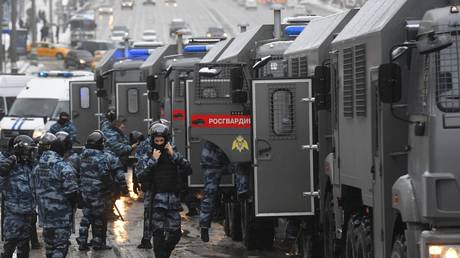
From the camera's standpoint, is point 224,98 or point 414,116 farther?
point 224,98

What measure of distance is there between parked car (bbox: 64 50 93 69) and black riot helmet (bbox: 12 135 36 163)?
63873 mm

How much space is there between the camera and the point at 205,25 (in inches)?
3976

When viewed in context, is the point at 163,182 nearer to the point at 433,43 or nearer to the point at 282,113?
the point at 282,113

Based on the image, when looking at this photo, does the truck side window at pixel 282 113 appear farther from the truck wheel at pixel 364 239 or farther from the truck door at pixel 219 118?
the truck wheel at pixel 364 239

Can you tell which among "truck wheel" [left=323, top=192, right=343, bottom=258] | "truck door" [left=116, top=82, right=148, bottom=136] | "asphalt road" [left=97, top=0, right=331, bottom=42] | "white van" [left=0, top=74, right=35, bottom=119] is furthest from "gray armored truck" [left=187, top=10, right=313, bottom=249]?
"asphalt road" [left=97, top=0, right=331, bottom=42]

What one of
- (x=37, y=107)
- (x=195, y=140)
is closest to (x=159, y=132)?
(x=195, y=140)

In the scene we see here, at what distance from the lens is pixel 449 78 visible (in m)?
9.68

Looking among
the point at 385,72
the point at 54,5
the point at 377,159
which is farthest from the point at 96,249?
the point at 54,5

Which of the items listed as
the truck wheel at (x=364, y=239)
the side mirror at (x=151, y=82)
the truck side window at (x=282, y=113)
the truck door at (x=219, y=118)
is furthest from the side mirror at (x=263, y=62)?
the side mirror at (x=151, y=82)

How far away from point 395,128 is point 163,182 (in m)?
4.24

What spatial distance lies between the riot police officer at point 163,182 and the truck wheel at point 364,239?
2.63 meters

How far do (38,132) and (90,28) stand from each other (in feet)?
228

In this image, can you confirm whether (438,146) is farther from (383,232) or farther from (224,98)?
(224,98)

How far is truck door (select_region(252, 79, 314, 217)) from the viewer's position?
49.6 ft
